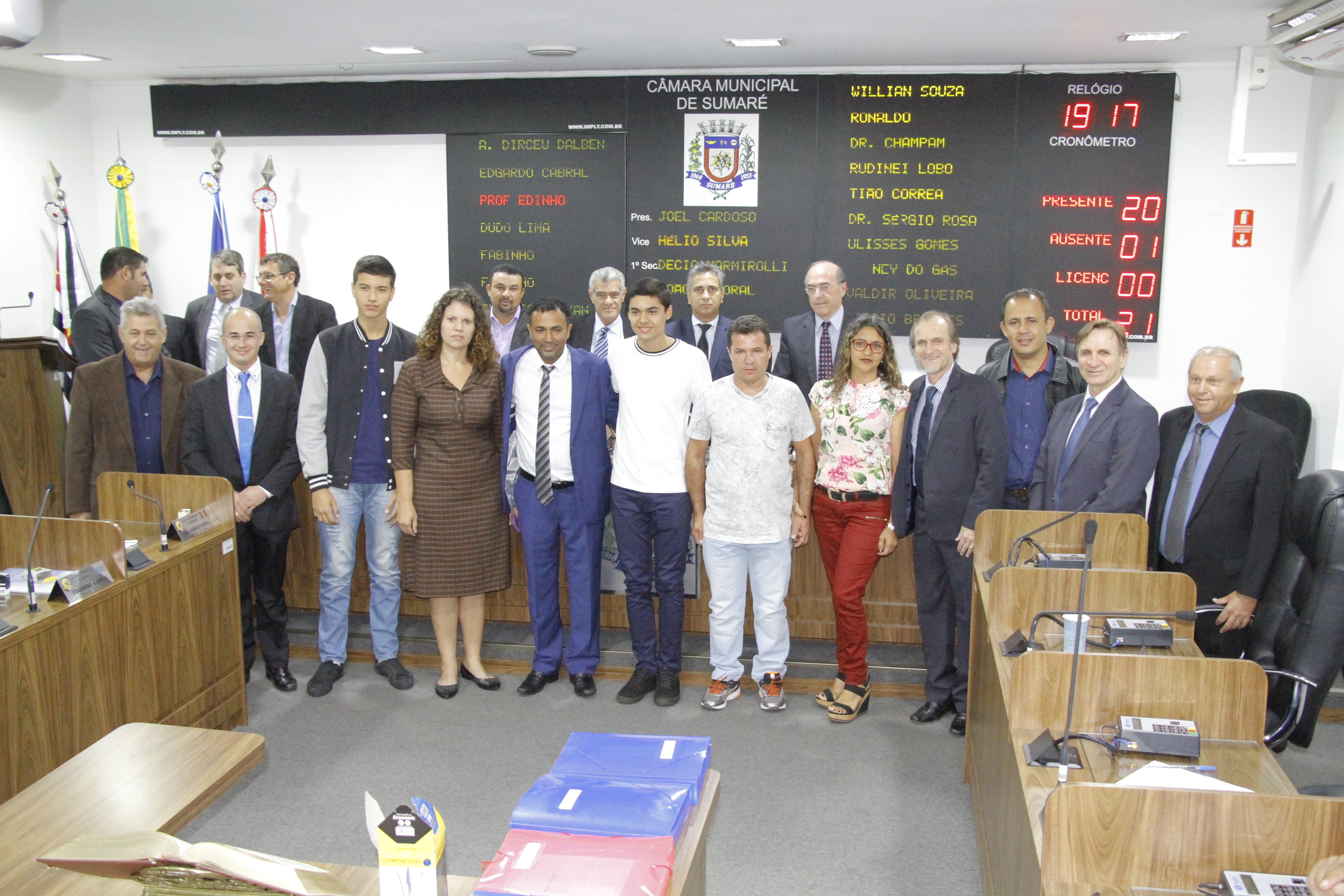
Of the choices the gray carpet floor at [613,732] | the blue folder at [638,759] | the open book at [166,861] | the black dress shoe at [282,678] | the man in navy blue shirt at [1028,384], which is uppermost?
the man in navy blue shirt at [1028,384]

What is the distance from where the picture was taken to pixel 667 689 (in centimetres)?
414

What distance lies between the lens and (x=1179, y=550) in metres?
3.48

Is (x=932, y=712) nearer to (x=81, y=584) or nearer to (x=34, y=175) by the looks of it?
(x=81, y=584)

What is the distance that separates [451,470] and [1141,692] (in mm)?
2640

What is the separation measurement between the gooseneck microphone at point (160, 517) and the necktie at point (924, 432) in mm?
2782

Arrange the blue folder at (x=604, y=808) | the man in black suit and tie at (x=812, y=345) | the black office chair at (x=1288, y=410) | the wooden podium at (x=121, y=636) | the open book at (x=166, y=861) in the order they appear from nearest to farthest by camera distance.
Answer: the open book at (x=166, y=861), the blue folder at (x=604, y=808), the wooden podium at (x=121, y=636), the man in black suit and tie at (x=812, y=345), the black office chair at (x=1288, y=410)

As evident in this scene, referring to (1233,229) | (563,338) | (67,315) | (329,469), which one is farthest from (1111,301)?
(67,315)

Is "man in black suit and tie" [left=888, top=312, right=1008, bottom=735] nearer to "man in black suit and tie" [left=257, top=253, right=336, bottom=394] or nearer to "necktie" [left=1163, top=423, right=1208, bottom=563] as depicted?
"necktie" [left=1163, top=423, right=1208, bottom=563]

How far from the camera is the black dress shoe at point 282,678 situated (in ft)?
14.1

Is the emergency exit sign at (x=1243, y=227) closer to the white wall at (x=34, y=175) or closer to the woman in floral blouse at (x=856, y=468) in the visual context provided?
the woman in floral blouse at (x=856, y=468)

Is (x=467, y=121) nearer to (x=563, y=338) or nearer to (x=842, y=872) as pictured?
(x=563, y=338)

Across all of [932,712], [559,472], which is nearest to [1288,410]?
[932,712]

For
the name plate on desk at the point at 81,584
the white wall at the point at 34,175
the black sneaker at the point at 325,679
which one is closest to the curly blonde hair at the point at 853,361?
the black sneaker at the point at 325,679

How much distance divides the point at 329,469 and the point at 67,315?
331 centimetres
